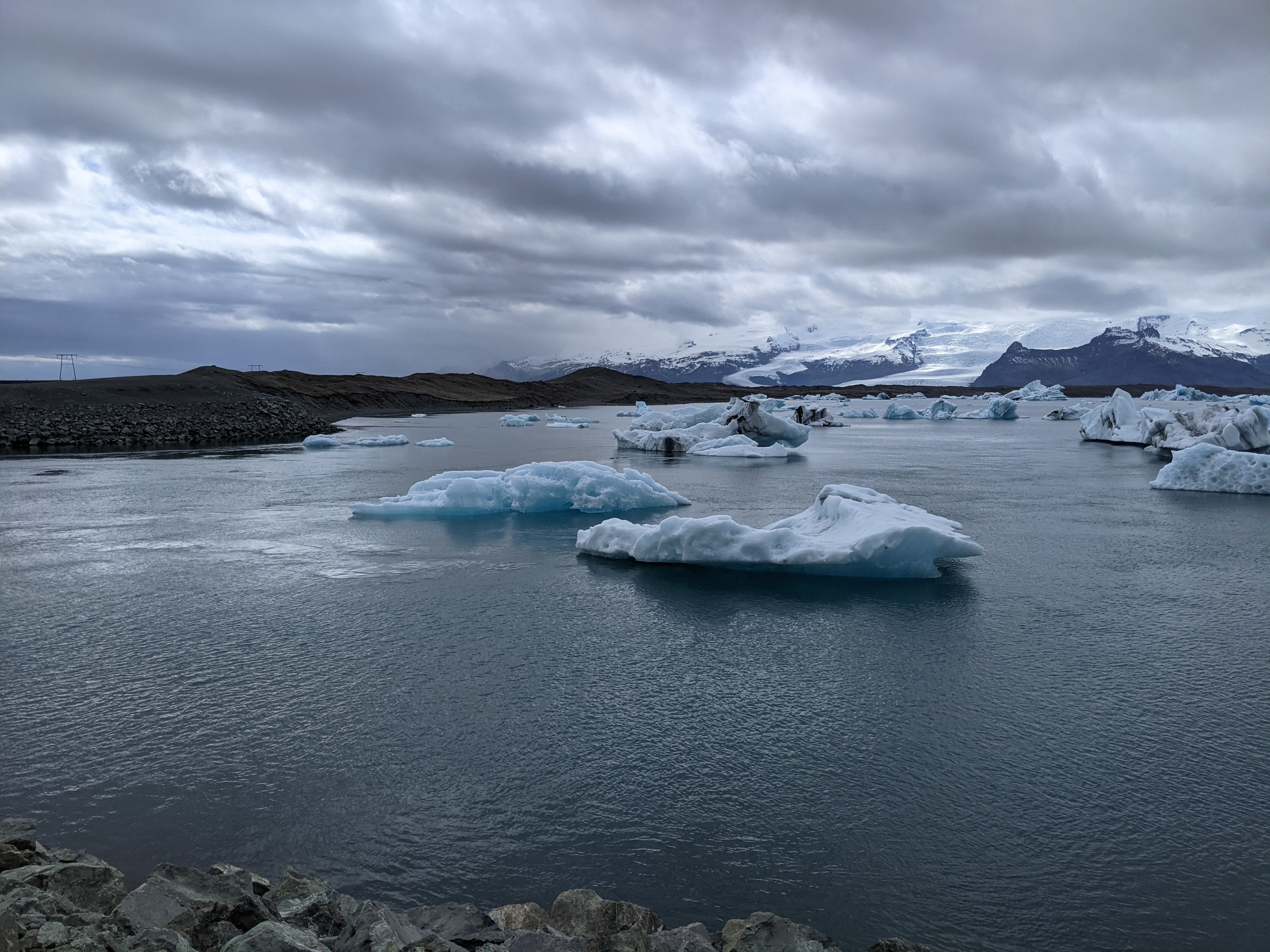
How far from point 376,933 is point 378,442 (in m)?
28.1

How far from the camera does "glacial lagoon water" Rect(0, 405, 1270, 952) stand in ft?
11.1

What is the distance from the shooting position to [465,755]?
A: 444cm

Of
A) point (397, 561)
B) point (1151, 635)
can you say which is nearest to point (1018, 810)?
point (1151, 635)

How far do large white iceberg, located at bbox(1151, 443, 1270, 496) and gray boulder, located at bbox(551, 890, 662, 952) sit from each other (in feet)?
53.0

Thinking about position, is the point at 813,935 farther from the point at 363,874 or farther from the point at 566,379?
the point at 566,379

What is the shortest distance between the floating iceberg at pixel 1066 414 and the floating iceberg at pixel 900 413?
765 cm

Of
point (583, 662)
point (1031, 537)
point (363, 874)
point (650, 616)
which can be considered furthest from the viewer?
point (1031, 537)

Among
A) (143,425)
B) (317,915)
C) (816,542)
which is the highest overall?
(143,425)

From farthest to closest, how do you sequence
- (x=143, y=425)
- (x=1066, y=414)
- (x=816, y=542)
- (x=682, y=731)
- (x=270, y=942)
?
(x=1066, y=414) → (x=143, y=425) → (x=816, y=542) → (x=682, y=731) → (x=270, y=942)

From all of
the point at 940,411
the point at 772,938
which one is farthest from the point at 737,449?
the point at 940,411

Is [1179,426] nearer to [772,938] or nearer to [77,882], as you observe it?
[772,938]

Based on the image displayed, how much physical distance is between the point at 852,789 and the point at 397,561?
6735 mm

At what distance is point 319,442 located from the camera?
92.4 feet

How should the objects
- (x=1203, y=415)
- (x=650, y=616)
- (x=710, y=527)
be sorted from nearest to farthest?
(x=650, y=616) < (x=710, y=527) < (x=1203, y=415)
